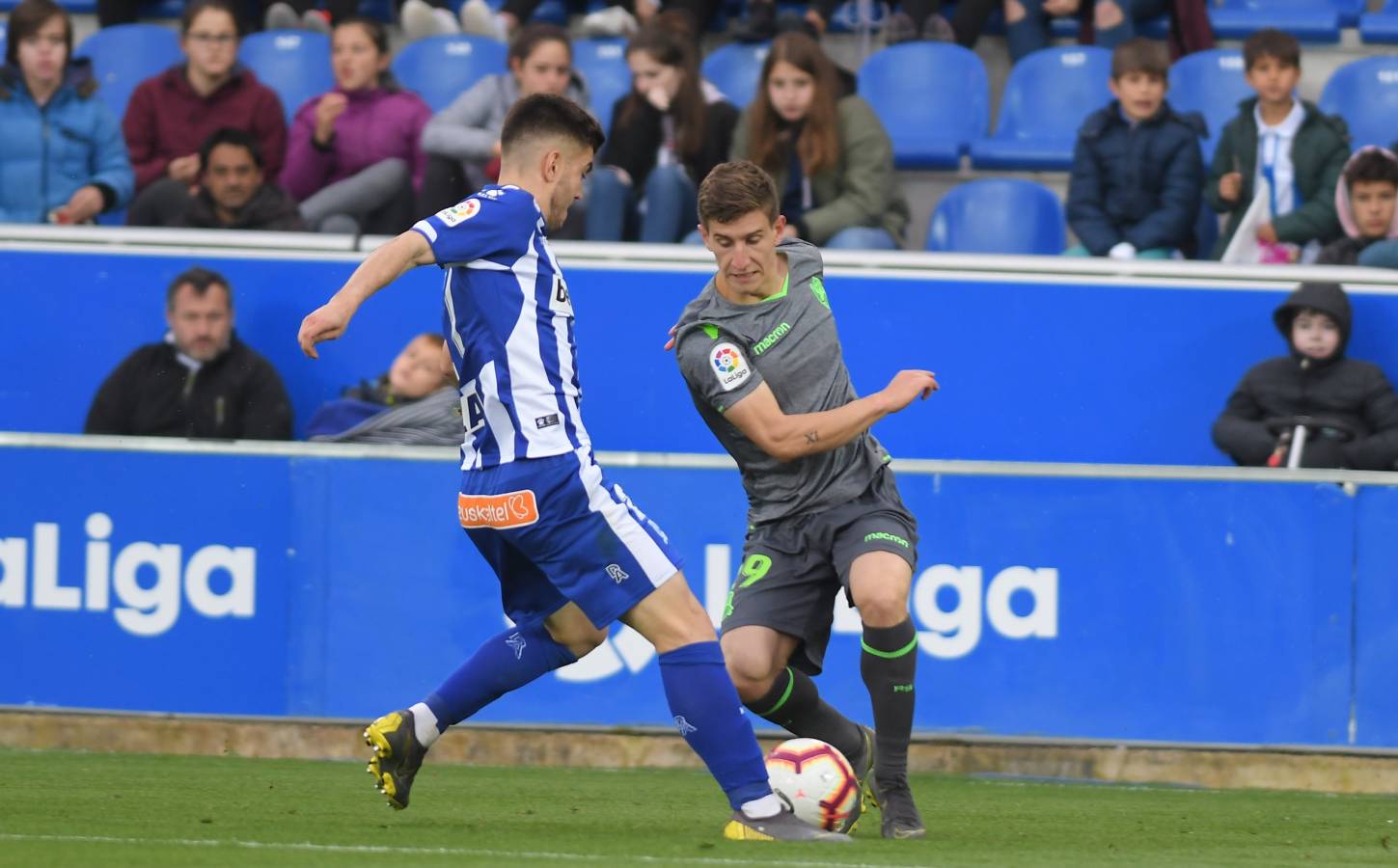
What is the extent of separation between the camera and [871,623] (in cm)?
576

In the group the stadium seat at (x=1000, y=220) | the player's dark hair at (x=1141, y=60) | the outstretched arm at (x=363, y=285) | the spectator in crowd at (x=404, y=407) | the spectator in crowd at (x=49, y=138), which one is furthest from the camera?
the spectator in crowd at (x=49, y=138)

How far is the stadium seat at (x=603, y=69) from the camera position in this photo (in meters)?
11.5

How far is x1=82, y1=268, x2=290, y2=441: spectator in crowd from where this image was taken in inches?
352

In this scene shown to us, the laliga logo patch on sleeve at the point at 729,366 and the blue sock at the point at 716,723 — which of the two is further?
the laliga logo patch on sleeve at the point at 729,366

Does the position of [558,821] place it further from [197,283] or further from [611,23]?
[611,23]

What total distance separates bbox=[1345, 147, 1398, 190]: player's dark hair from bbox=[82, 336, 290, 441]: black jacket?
Answer: 4797mm

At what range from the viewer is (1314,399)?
8.41m

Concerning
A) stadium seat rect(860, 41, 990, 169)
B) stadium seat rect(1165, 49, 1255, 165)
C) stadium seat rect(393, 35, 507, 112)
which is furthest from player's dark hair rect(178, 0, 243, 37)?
stadium seat rect(1165, 49, 1255, 165)

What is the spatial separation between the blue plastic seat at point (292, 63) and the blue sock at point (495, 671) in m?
6.73

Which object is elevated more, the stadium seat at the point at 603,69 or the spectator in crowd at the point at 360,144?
the stadium seat at the point at 603,69

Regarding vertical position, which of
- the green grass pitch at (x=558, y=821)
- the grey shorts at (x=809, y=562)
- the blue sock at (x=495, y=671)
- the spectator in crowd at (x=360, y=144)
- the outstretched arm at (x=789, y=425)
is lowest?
the green grass pitch at (x=558, y=821)

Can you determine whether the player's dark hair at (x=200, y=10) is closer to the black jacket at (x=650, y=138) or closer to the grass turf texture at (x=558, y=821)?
the black jacket at (x=650, y=138)

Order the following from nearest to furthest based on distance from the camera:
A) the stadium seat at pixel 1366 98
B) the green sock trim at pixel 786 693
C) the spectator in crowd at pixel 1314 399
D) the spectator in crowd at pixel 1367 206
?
the green sock trim at pixel 786 693 < the spectator in crowd at pixel 1314 399 < the spectator in crowd at pixel 1367 206 < the stadium seat at pixel 1366 98

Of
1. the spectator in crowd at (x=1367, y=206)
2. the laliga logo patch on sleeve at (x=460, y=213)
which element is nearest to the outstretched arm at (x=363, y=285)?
the laliga logo patch on sleeve at (x=460, y=213)
